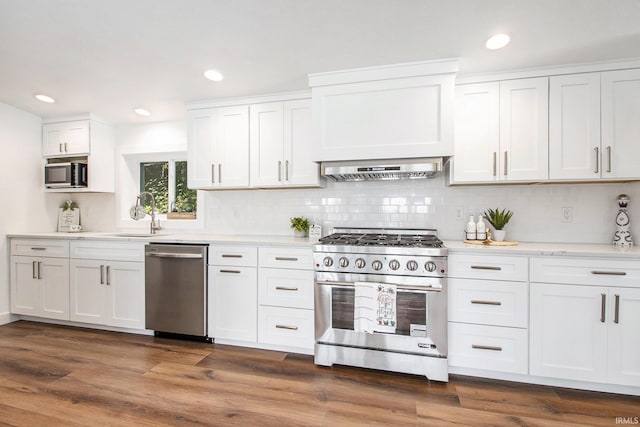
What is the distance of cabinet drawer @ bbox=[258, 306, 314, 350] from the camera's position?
252 centimetres

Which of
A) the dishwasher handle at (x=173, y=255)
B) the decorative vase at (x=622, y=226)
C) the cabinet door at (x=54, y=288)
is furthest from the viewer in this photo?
the cabinet door at (x=54, y=288)

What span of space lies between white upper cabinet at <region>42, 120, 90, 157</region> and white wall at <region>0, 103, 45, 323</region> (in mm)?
101

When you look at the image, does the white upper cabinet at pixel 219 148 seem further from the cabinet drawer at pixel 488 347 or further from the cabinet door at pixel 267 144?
the cabinet drawer at pixel 488 347

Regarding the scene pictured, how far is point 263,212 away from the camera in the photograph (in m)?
3.31

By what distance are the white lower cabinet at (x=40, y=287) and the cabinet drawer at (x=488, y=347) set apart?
3749mm

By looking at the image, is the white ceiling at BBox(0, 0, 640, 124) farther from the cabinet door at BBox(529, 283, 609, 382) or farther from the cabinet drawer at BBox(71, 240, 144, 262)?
the cabinet door at BBox(529, 283, 609, 382)

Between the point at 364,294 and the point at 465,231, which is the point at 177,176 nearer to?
the point at 364,294

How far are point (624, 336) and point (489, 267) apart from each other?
0.89 metres

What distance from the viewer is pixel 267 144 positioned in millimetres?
2922

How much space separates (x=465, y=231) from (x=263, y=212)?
6.61 feet

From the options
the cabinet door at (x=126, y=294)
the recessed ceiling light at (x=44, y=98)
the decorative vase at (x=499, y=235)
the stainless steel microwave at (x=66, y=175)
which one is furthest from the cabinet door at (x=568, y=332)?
the recessed ceiling light at (x=44, y=98)

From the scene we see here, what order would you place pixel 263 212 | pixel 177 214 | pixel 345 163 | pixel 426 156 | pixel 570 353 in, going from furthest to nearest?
pixel 177 214 → pixel 263 212 → pixel 345 163 → pixel 426 156 → pixel 570 353

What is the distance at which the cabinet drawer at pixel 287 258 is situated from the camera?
254 centimetres

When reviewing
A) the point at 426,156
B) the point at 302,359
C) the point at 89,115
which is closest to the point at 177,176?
the point at 89,115
